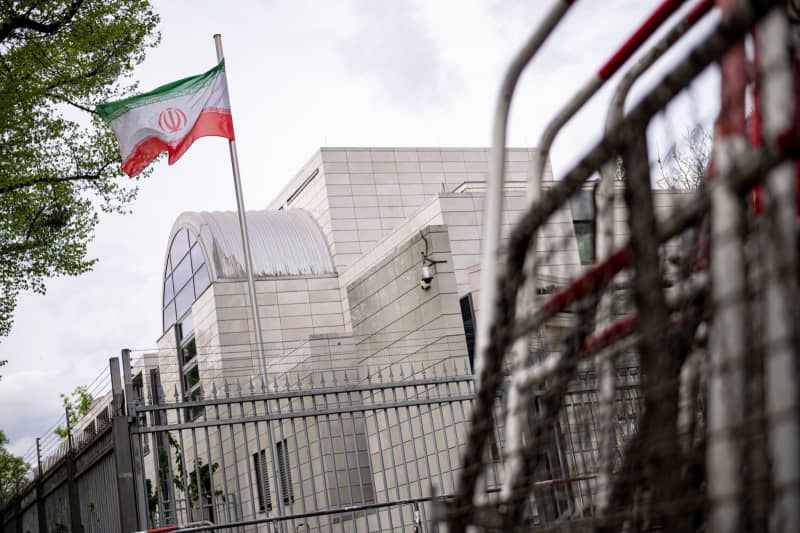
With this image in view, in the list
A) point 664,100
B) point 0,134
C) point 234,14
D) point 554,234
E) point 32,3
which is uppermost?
point 234,14

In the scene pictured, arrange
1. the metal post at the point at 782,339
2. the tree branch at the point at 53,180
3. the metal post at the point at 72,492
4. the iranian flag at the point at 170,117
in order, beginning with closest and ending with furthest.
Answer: the metal post at the point at 782,339, the metal post at the point at 72,492, the iranian flag at the point at 170,117, the tree branch at the point at 53,180

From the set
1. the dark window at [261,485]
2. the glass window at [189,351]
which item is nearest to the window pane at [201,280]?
the glass window at [189,351]

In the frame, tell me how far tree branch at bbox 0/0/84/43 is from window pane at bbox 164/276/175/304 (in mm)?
14377

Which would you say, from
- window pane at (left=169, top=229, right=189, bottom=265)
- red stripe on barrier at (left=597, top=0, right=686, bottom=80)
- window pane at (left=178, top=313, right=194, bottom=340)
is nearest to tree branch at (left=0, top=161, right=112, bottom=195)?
window pane at (left=178, top=313, right=194, bottom=340)

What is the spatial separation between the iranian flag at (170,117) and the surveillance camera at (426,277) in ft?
13.6

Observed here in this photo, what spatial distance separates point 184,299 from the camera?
2714 cm

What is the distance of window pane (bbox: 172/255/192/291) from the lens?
26947 mm

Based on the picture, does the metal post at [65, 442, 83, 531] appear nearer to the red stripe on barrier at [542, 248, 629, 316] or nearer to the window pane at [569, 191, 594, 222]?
the window pane at [569, 191, 594, 222]

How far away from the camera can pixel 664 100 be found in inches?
63.7

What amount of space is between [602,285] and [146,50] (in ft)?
51.1

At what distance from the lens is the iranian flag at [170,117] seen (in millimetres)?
14336

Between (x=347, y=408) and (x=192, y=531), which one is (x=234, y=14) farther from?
(x=192, y=531)

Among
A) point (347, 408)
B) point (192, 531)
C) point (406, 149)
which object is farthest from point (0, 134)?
point (406, 149)

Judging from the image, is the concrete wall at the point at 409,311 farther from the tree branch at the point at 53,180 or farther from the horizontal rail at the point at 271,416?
the horizontal rail at the point at 271,416
